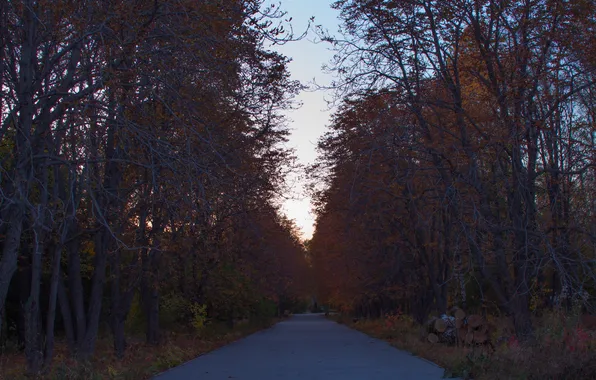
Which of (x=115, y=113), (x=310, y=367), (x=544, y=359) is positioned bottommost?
(x=310, y=367)

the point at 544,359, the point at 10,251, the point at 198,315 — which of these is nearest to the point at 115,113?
the point at 10,251

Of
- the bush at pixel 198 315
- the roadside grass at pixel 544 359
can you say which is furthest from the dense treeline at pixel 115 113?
the bush at pixel 198 315

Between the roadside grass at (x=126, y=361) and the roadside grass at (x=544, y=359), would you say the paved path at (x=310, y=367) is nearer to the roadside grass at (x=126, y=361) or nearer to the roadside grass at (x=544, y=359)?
the roadside grass at (x=126, y=361)

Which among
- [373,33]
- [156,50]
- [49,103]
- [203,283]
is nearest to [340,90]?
[373,33]

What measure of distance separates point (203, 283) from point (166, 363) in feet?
45.5

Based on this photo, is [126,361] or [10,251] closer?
[10,251]

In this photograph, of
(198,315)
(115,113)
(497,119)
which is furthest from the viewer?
(198,315)

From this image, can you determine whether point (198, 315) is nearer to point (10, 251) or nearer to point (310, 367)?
point (310, 367)

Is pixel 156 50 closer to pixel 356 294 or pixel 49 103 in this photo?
pixel 49 103

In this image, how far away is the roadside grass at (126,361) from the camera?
12.2 meters

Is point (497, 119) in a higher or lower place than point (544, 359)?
higher

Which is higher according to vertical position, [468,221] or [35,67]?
[35,67]

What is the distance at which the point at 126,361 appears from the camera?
16875mm

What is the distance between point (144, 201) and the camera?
14.0 m
